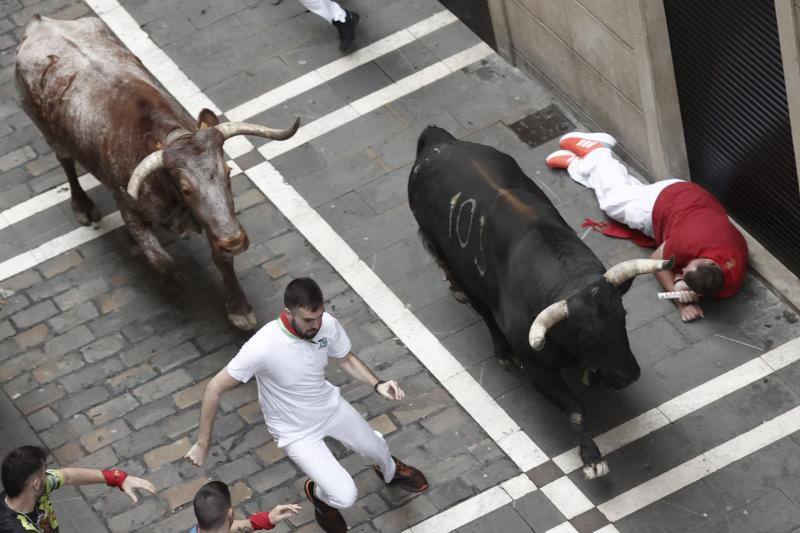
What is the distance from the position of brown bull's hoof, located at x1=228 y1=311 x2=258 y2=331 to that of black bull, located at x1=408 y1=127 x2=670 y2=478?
179 centimetres

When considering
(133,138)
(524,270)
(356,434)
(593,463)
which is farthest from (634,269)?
(133,138)

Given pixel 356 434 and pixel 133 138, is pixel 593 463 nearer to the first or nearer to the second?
pixel 356 434

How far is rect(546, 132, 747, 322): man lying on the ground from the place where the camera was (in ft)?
42.2

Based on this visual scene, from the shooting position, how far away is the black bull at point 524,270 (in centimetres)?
1116

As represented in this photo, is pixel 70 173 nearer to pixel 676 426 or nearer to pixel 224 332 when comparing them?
pixel 224 332

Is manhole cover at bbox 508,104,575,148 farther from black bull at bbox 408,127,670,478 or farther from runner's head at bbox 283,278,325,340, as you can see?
runner's head at bbox 283,278,325,340

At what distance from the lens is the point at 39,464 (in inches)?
400

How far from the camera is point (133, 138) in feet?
44.1

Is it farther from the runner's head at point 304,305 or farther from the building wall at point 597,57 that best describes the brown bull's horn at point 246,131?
the building wall at point 597,57

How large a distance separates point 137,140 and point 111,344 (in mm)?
1867

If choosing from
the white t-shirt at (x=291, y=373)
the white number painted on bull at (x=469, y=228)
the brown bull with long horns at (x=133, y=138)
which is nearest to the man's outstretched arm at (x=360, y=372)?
the white t-shirt at (x=291, y=373)

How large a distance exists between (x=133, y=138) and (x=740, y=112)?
5169mm

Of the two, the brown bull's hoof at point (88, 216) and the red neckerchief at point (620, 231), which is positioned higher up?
the brown bull's hoof at point (88, 216)

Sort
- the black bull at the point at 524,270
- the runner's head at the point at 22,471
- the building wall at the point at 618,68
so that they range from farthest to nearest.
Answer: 1. the building wall at the point at 618,68
2. the black bull at the point at 524,270
3. the runner's head at the point at 22,471
